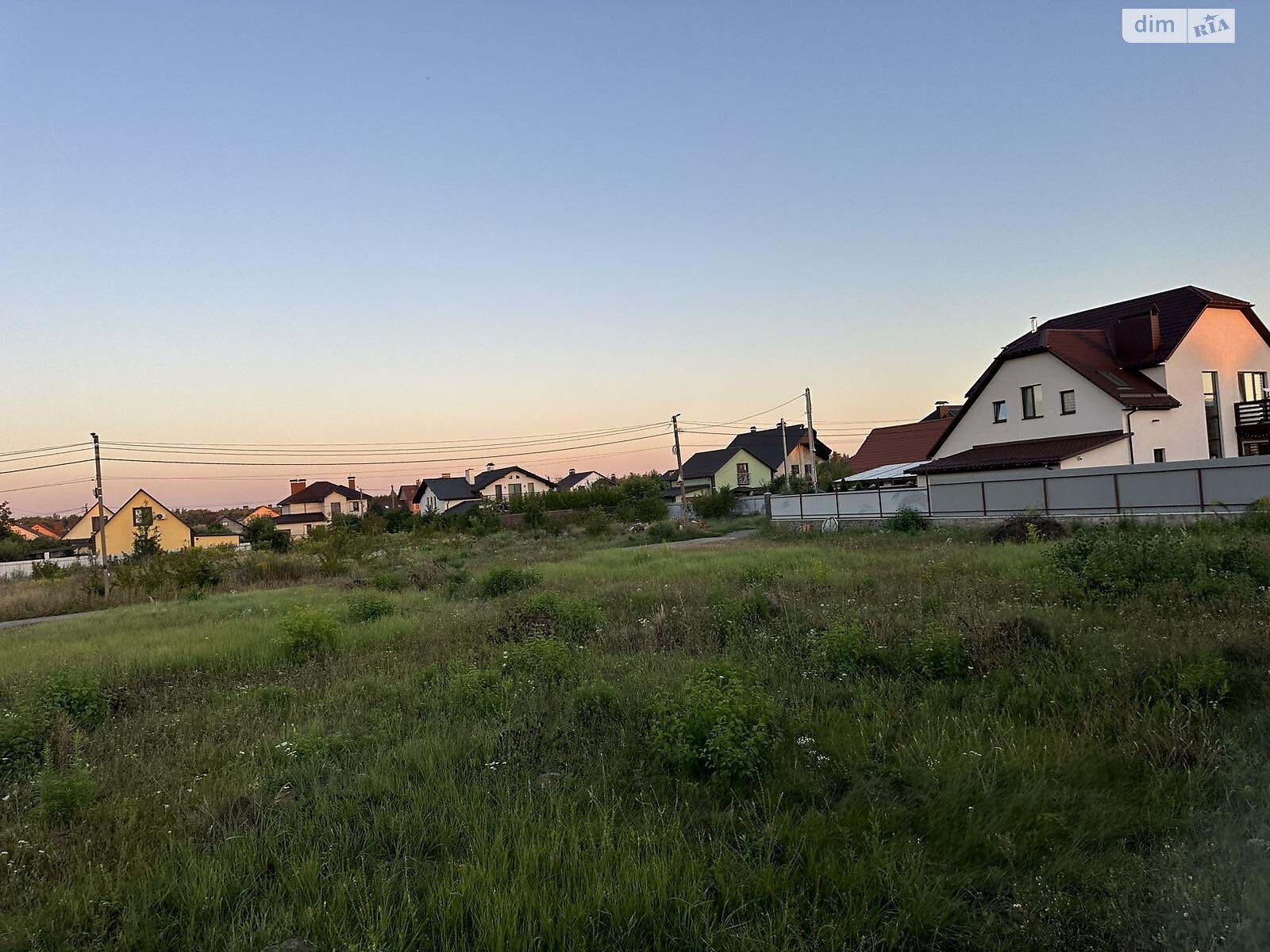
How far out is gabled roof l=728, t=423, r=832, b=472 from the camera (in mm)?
63344

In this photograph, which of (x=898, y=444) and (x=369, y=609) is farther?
(x=898, y=444)

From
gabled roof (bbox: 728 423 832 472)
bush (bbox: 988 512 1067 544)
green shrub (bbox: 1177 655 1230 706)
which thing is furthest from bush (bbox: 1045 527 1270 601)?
gabled roof (bbox: 728 423 832 472)

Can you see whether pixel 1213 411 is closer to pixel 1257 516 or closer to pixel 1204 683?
pixel 1257 516

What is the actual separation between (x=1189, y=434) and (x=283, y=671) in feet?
107

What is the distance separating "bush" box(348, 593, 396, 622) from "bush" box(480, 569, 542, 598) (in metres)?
2.15

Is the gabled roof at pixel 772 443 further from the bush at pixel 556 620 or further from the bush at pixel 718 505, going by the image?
the bush at pixel 556 620

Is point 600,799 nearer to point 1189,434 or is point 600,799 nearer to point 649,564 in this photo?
point 649,564

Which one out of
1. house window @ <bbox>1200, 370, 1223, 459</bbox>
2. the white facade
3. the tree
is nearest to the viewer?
the white facade

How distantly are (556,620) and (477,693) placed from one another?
3763mm

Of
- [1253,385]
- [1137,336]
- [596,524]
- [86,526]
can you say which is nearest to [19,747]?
[596,524]

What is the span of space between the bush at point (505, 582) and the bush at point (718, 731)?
982 centimetres

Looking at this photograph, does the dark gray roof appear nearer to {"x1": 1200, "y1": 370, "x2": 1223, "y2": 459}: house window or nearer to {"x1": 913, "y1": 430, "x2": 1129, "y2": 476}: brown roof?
{"x1": 913, "y1": 430, "x2": 1129, "y2": 476}: brown roof

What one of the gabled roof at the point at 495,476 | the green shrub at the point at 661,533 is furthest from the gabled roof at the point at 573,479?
the green shrub at the point at 661,533

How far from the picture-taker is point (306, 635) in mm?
10398
